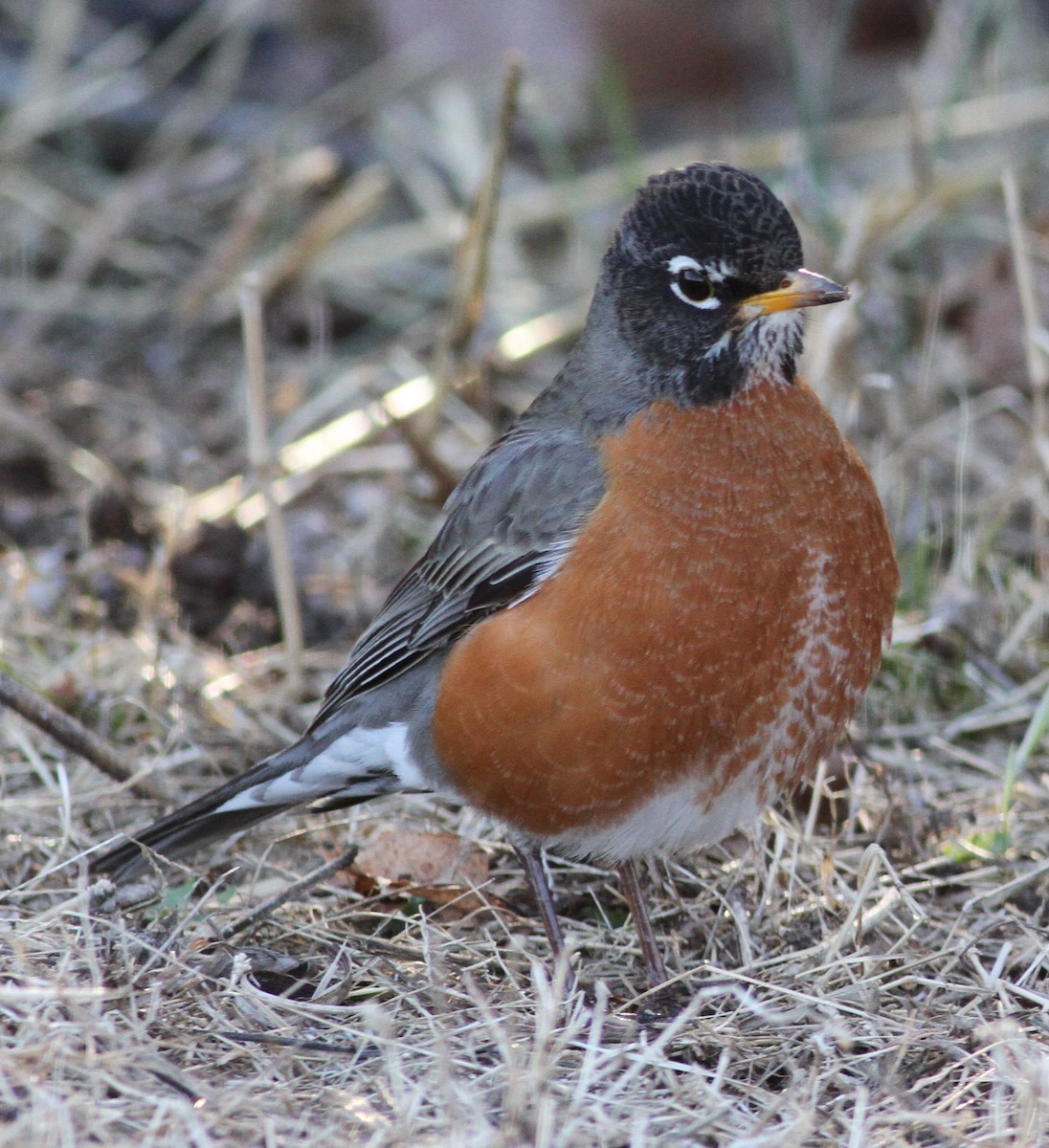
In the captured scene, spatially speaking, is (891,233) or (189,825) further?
(891,233)

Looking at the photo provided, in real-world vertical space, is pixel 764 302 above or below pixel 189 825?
above

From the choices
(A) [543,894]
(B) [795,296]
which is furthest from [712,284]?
(A) [543,894]

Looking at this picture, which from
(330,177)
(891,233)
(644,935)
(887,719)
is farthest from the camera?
(330,177)

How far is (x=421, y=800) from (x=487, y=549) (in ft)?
2.91

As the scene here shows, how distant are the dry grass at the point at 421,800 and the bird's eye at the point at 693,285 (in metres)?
1.27

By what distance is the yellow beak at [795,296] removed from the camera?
3547 millimetres

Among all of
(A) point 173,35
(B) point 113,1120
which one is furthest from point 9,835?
(A) point 173,35

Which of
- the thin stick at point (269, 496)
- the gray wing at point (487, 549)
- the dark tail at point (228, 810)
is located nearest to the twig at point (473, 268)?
the thin stick at point (269, 496)

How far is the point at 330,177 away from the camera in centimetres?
723

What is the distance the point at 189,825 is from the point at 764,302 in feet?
5.95

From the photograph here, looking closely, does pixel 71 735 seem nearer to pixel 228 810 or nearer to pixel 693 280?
pixel 228 810

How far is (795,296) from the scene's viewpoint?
11.8 ft

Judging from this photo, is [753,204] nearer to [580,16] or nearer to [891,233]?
[891,233]

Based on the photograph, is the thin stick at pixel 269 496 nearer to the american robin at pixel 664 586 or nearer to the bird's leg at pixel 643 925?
the american robin at pixel 664 586
